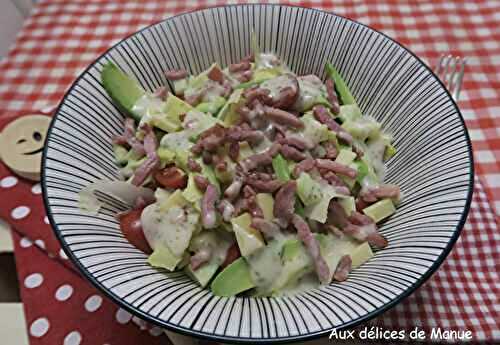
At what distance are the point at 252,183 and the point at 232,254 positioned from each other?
0.57 feet

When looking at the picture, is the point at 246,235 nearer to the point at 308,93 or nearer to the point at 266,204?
the point at 266,204

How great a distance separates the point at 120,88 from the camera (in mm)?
1302

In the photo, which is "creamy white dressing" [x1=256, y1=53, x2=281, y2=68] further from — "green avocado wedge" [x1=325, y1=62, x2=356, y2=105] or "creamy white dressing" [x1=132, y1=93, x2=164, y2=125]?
"creamy white dressing" [x1=132, y1=93, x2=164, y2=125]

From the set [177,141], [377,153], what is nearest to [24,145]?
[177,141]

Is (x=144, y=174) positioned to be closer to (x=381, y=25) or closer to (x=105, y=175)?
(x=105, y=175)

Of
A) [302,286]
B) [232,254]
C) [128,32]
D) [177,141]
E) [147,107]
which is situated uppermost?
[128,32]

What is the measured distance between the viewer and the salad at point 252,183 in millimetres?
1054

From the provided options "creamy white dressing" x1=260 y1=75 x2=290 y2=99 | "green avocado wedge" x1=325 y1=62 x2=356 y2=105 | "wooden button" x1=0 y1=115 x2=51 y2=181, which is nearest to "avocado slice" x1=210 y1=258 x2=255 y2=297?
"creamy white dressing" x1=260 y1=75 x2=290 y2=99

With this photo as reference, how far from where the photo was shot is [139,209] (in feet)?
3.87

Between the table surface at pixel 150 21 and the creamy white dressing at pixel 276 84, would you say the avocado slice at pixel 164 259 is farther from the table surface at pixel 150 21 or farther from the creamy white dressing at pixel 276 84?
the table surface at pixel 150 21

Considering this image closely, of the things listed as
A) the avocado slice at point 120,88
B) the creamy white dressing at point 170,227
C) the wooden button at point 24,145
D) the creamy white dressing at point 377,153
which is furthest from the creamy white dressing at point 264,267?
the wooden button at point 24,145

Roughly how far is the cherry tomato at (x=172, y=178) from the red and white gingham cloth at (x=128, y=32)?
37cm

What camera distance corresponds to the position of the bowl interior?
2.93ft

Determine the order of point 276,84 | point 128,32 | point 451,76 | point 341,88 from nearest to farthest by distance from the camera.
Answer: point 276,84
point 341,88
point 451,76
point 128,32
